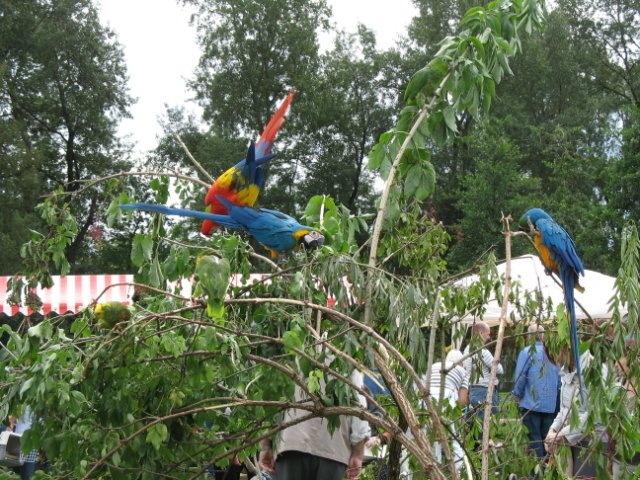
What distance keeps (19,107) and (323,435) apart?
18.6 m

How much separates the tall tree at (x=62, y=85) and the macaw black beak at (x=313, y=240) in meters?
17.2

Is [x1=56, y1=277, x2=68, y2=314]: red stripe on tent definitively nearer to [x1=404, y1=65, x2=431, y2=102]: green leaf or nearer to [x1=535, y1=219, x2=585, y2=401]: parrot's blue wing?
[x1=535, y1=219, x2=585, y2=401]: parrot's blue wing

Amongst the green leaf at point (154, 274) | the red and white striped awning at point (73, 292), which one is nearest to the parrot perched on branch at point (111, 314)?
the green leaf at point (154, 274)

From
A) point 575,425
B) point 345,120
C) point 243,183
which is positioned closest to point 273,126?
point 243,183

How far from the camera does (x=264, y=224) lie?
324cm

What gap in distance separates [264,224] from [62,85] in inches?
706

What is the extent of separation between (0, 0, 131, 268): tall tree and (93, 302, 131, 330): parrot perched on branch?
17169 millimetres

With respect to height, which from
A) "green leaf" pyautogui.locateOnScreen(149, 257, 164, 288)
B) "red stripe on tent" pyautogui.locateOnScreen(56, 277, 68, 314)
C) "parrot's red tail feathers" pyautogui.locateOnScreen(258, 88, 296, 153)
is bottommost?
"green leaf" pyautogui.locateOnScreen(149, 257, 164, 288)

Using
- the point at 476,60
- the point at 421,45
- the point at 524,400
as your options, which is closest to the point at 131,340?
the point at 476,60

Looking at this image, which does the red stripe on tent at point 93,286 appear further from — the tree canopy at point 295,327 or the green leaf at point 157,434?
the green leaf at point 157,434

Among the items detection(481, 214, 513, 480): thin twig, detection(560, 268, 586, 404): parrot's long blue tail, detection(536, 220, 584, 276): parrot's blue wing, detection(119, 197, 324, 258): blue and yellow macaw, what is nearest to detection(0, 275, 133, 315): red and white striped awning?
detection(119, 197, 324, 258): blue and yellow macaw

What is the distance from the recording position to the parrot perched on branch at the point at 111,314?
2.82m

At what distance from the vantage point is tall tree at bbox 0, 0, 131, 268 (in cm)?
1950

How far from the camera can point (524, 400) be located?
5527 mm
